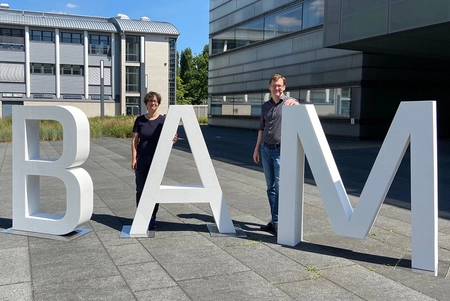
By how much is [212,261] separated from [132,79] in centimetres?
5163

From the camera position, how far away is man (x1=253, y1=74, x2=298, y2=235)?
5691 mm

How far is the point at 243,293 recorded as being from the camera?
3.87 m

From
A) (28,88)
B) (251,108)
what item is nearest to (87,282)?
(251,108)

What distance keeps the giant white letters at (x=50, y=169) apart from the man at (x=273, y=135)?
222 centimetres

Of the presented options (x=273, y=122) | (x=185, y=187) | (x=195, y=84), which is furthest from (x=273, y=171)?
(x=195, y=84)

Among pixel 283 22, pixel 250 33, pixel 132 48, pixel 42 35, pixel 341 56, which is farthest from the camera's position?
pixel 132 48

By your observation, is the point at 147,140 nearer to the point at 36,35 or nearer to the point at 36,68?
the point at 36,68

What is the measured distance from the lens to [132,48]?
53.9 meters

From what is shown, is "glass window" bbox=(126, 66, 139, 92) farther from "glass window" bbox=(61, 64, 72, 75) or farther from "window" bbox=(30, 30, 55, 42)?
"window" bbox=(30, 30, 55, 42)

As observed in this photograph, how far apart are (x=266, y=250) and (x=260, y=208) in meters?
2.26

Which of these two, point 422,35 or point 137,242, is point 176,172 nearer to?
point 137,242

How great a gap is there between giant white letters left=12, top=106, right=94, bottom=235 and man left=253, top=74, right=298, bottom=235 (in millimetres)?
2225

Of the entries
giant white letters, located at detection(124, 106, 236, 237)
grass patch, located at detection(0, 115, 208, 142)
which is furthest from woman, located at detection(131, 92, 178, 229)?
grass patch, located at detection(0, 115, 208, 142)

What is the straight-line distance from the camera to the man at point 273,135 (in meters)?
5.69
